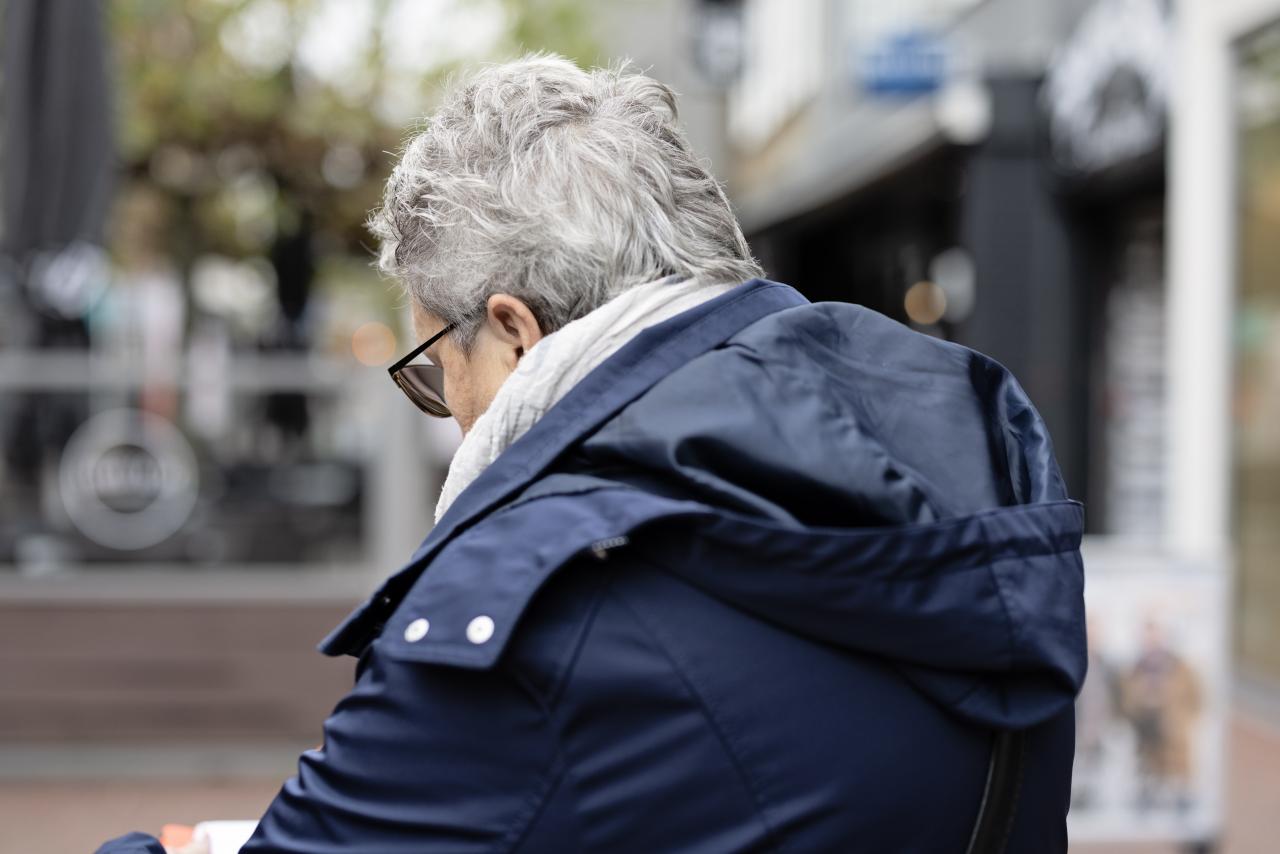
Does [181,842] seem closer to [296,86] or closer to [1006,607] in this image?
[1006,607]

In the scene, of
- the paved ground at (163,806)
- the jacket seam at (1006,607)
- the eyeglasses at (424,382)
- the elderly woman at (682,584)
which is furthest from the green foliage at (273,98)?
the jacket seam at (1006,607)

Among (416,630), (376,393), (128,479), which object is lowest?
(128,479)

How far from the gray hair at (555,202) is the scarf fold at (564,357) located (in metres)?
0.04

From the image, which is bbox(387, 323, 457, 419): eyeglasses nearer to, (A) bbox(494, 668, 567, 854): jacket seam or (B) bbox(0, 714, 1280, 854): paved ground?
(A) bbox(494, 668, 567, 854): jacket seam

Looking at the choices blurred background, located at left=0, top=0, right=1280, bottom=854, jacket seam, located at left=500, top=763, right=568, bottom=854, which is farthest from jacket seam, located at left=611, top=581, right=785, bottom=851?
blurred background, located at left=0, top=0, right=1280, bottom=854

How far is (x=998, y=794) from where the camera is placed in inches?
48.7

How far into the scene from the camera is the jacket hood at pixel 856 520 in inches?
44.4

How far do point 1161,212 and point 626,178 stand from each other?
8.62m

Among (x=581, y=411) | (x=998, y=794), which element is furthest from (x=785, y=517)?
(x=998, y=794)

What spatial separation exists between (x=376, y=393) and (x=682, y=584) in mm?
5286

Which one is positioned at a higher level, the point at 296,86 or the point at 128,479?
the point at 296,86

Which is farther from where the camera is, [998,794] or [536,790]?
[998,794]

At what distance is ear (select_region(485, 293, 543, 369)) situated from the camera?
1.34 meters

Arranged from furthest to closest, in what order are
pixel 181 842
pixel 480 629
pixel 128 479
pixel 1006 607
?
pixel 128 479, pixel 181 842, pixel 1006 607, pixel 480 629
